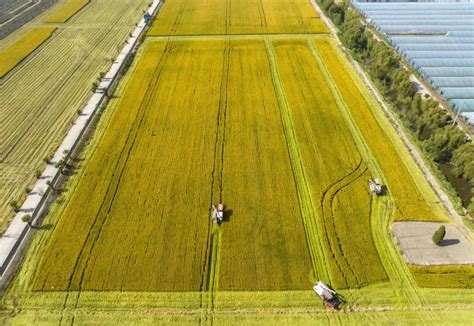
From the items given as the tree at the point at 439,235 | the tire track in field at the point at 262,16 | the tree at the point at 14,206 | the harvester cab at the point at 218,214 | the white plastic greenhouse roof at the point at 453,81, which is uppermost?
the tire track in field at the point at 262,16

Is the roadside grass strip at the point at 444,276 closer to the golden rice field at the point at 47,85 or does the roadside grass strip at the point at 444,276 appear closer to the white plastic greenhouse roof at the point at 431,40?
the golden rice field at the point at 47,85

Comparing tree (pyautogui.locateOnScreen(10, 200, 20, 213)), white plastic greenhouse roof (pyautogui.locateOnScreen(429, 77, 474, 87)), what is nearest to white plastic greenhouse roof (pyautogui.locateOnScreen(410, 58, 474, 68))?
white plastic greenhouse roof (pyautogui.locateOnScreen(429, 77, 474, 87))

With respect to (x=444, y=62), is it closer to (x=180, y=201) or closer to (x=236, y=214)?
(x=236, y=214)

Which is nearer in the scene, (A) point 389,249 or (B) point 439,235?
(B) point 439,235

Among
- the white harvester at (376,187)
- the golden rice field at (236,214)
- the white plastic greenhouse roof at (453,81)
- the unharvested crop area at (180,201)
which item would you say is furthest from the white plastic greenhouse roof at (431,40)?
the white harvester at (376,187)

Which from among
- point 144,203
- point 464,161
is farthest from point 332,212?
point 144,203

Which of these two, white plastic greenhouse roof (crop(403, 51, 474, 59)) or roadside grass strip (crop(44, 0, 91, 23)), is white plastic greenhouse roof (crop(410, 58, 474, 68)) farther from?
roadside grass strip (crop(44, 0, 91, 23))
